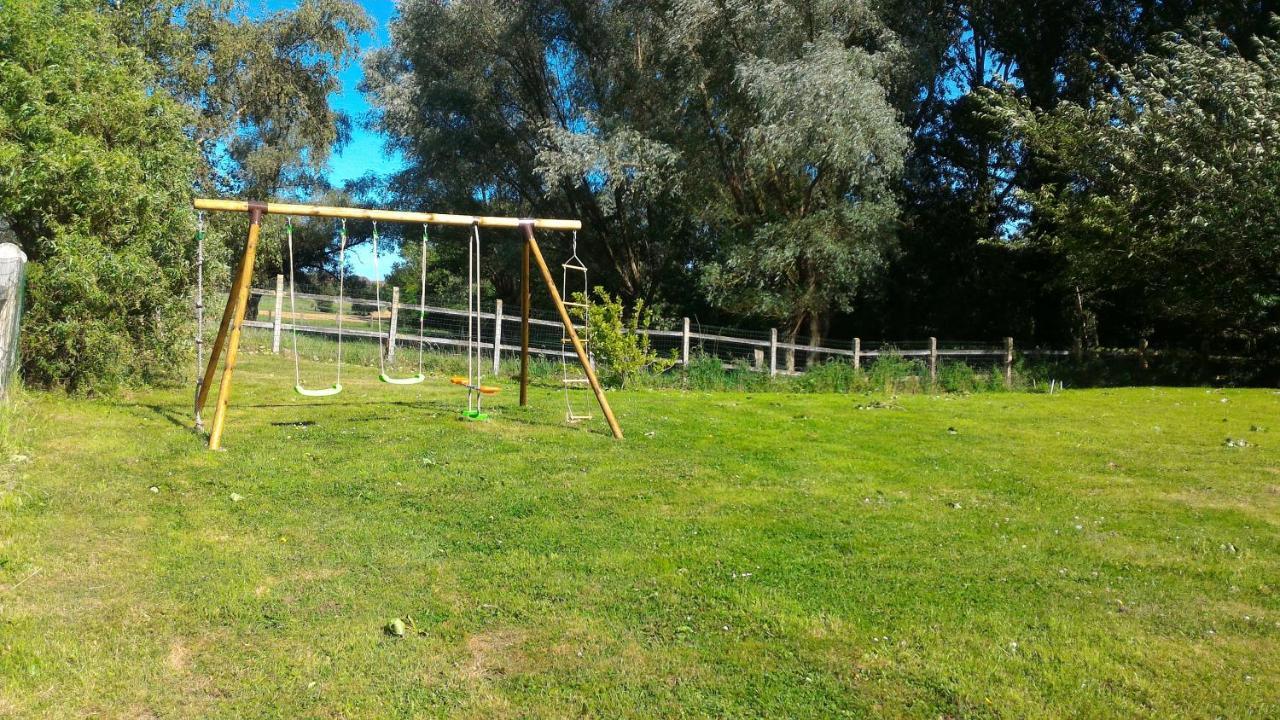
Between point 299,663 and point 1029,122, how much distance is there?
2074 centimetres

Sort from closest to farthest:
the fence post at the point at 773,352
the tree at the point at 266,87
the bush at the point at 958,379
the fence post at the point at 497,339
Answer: the fence post at the point at 497,339 → the bush at the point at 958,379 → the fence post at the point at 773,352 → the tree at the point at 266,87

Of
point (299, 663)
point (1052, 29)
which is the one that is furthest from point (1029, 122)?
point (299, 663)

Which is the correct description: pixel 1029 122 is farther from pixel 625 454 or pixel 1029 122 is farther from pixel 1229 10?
pixel 625 454

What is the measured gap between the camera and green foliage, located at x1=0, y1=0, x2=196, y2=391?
9586mm

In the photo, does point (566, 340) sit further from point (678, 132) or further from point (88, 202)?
point (678, 132)

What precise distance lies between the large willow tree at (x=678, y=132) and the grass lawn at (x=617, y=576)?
11.6m

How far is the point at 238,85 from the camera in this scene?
25.2 meters

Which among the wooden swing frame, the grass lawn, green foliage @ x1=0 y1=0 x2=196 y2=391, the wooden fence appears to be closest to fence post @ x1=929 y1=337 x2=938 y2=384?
the wooden fence

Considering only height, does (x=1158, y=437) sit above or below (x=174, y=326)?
below

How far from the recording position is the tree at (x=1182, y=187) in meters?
17.1

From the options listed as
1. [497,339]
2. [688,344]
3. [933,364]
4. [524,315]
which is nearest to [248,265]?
[524,315]

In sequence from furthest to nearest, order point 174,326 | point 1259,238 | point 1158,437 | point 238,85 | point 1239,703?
point 238,85 → point 1259,238 → point 174,326 → point 1158,437 → point 1239,703

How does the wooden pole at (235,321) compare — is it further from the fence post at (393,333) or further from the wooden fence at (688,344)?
the fence post at (393,333)

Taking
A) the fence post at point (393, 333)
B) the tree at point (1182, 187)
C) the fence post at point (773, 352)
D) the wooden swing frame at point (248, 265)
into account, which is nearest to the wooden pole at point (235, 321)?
the wooden swing frame at point (248, 265)
